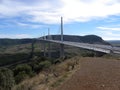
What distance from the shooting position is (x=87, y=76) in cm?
1534

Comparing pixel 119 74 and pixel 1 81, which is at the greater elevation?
pixel 119 74

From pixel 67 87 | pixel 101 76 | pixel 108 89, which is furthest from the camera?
pixel 101 76

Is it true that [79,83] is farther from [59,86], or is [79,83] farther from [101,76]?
[101,76]

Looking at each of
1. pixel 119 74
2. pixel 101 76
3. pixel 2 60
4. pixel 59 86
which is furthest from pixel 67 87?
pixel 2 60

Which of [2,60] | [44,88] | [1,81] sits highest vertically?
[44,88]

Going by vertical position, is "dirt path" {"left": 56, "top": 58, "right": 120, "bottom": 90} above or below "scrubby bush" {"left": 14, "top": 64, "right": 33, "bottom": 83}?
above

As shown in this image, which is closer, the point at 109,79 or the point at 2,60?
the point at 109,79

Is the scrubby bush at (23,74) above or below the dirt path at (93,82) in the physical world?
below

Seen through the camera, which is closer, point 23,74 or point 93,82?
point 93,82

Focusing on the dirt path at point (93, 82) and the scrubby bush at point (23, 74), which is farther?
the scrubby bush at point (23, 74)

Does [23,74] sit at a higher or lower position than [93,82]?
lower

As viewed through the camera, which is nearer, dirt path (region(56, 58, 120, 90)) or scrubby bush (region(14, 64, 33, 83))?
dirt path (region(56, 58, 120, 90))

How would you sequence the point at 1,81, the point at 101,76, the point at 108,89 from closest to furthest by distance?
the point at 108,89 < the point at 101,76 < the point at 1,81

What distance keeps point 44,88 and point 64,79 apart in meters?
1.95
